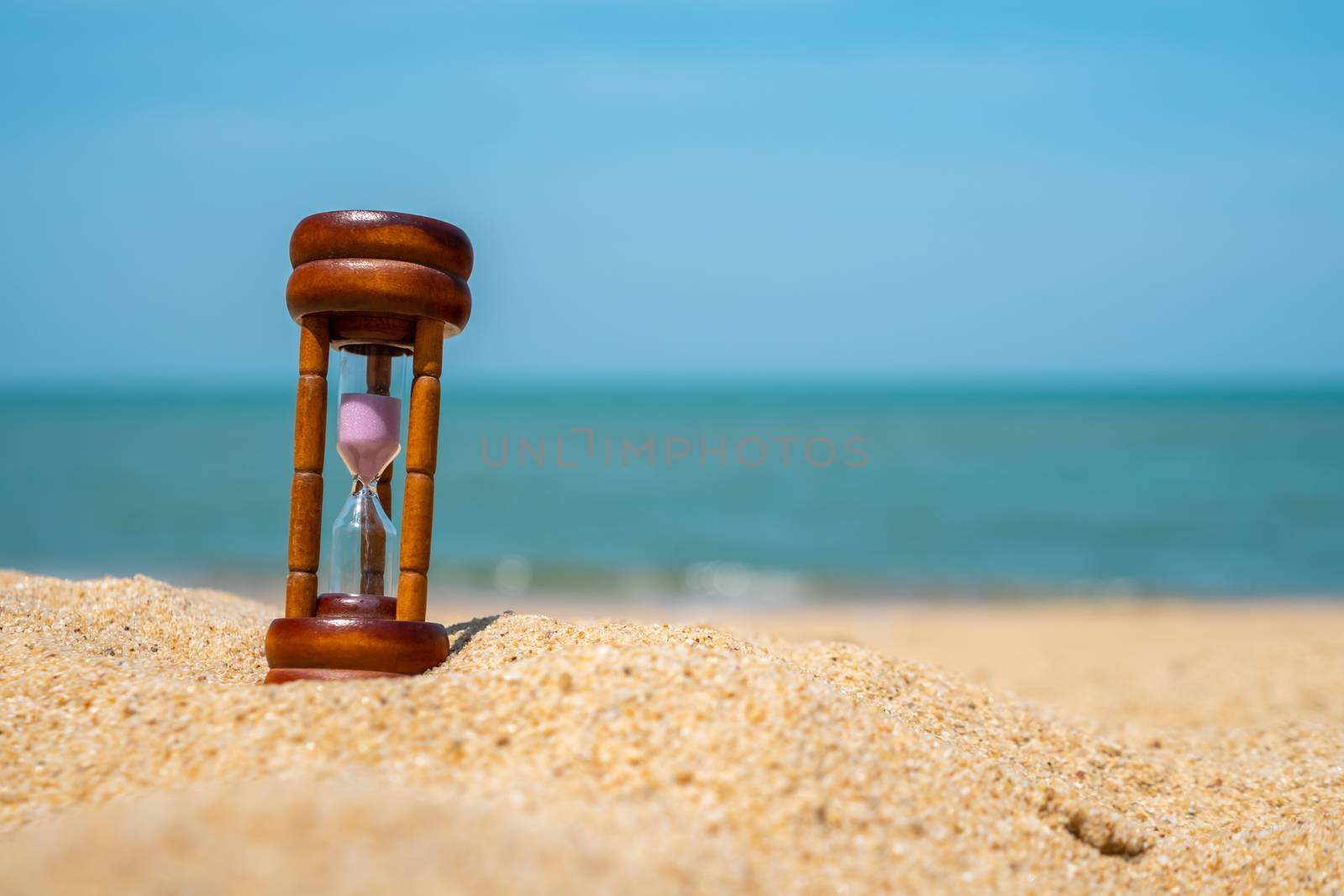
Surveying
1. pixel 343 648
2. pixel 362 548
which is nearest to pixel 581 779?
pixel 343 648

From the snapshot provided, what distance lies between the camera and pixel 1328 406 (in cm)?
7369

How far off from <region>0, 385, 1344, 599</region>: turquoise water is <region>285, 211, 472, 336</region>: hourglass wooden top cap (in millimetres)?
10350

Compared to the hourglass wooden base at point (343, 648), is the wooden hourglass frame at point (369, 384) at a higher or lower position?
higher

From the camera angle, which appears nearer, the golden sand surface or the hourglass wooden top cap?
the golden sand surface

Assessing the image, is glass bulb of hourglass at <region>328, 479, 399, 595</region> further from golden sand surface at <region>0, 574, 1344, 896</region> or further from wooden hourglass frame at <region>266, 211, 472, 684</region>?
golden sand surface at <region>0, 574, 1344, 896</region>

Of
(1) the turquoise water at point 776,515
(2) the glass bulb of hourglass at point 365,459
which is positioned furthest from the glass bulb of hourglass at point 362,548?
(1) the turquoise water at point 776,515

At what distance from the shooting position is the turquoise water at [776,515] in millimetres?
14477

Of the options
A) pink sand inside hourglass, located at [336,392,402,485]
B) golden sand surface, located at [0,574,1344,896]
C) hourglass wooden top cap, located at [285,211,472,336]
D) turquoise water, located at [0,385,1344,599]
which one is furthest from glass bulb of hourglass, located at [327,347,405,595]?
turquoise water, located at [0,385,1344,599]

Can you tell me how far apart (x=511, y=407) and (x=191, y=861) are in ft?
247

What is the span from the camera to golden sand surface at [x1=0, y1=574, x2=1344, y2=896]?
6.44 feet

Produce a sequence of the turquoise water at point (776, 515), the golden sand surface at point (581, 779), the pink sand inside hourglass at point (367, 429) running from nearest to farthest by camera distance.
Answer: the golden sand surface at point (581, 779), the pink sand inside hourglass at point (367, 429), the turquoise water at point (776, 515)

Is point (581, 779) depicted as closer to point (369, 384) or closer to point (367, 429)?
point (367, 429)

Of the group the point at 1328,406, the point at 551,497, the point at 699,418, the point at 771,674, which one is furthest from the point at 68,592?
the point at 1328,406

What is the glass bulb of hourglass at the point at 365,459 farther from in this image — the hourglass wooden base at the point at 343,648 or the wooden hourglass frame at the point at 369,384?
the hourglass wooden base at the point at 343,648
